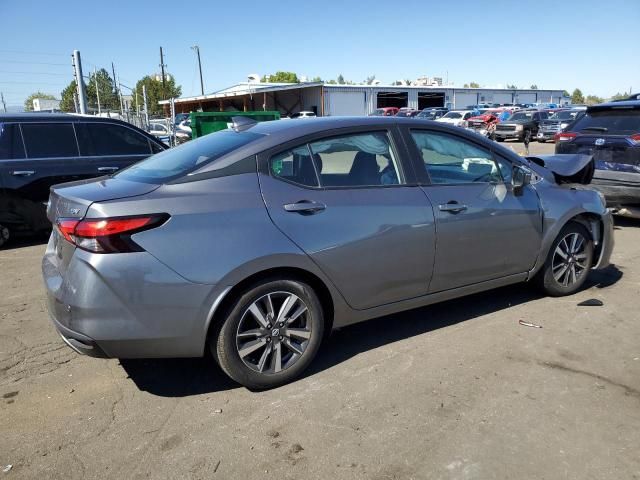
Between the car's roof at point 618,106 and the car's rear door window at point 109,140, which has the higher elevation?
the car's roof at point 618,106

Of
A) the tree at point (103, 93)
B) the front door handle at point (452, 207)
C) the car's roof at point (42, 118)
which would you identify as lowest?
the front door handle at point (452, 207)

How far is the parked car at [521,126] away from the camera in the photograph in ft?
91.6

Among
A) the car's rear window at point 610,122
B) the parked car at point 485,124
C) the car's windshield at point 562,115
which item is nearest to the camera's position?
the car's rear window at point 610,122

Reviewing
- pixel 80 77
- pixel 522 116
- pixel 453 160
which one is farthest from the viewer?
pixel 522 116

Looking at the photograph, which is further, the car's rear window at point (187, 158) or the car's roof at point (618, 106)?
the car's roof at point (618, 106)

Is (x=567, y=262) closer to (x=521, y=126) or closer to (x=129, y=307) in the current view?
(x=129, y=307)

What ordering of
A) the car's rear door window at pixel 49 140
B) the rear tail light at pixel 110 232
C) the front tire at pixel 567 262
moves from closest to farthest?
the rear tail light at pixel 110 232
the front tire at pixel 567 262
the car's rear door window at pixel 49 140

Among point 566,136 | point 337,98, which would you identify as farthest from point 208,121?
point 337,98

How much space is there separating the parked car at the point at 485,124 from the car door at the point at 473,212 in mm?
25780

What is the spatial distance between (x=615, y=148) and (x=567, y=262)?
3575mm

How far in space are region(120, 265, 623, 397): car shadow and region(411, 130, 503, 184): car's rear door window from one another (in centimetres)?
116

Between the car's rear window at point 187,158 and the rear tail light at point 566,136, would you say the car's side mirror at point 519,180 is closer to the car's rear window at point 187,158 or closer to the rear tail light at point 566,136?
the car's rear window at point 187,158

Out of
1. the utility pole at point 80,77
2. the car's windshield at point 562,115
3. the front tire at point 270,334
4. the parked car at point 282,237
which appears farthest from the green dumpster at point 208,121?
the car's windshield at point 562,115

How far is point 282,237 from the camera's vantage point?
3.03 m
